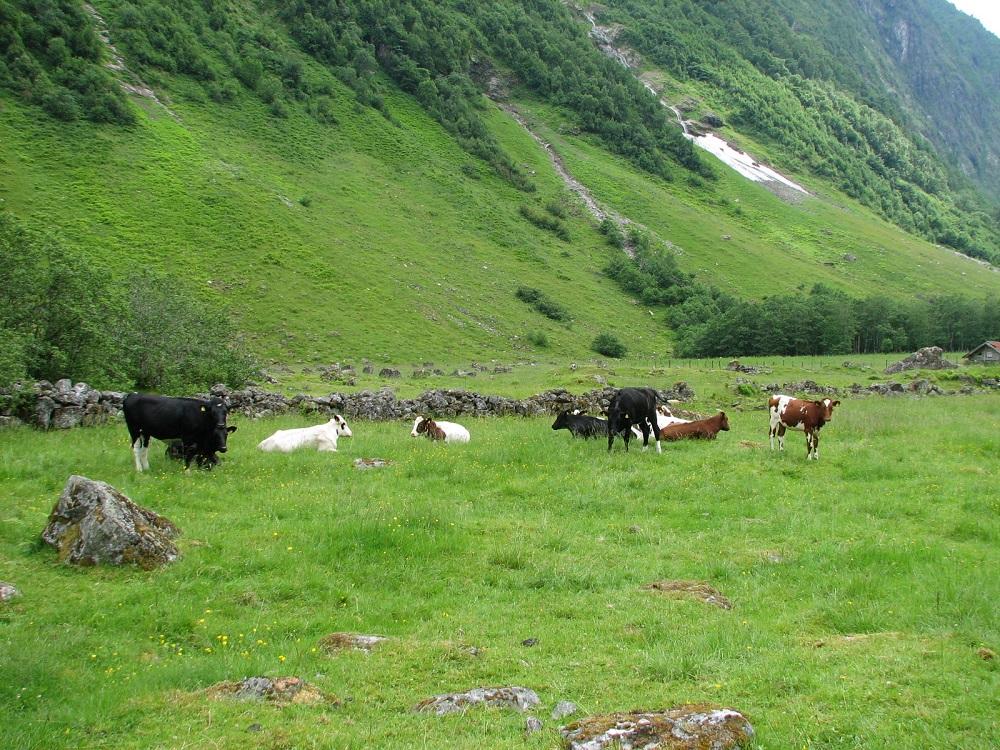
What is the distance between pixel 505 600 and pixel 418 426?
15586mm

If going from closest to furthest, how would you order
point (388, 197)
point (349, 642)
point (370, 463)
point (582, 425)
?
point (349, 642) < point (370, 463) < point (582, 425) < point (388, 197)

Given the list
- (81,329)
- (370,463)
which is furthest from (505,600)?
(81,329)

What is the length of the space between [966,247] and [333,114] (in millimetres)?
153118

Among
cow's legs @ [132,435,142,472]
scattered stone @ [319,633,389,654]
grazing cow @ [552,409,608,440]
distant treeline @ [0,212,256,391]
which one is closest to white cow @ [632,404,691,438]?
grazing cow @ [552,409,608,440]

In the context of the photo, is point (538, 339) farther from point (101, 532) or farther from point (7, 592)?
point (7, 592)

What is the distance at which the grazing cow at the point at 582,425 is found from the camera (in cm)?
2630

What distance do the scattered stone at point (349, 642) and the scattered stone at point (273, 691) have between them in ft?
3.85

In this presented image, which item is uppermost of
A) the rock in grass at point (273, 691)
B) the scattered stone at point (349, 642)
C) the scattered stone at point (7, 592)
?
the rock in grass at point (273, 691)

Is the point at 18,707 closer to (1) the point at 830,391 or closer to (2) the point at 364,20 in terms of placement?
(1) the point at 830,391

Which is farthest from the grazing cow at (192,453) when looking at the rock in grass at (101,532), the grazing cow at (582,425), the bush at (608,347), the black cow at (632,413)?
the bush at (608,347)

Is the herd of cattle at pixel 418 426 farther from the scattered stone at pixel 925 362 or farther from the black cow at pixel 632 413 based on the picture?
the scattered stone at pixel 925 362

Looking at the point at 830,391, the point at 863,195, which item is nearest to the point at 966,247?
the point at 863,195

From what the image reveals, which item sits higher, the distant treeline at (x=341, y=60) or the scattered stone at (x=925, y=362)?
the distant treeline at (x=341, y=60)

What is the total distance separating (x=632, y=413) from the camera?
23.3 m
